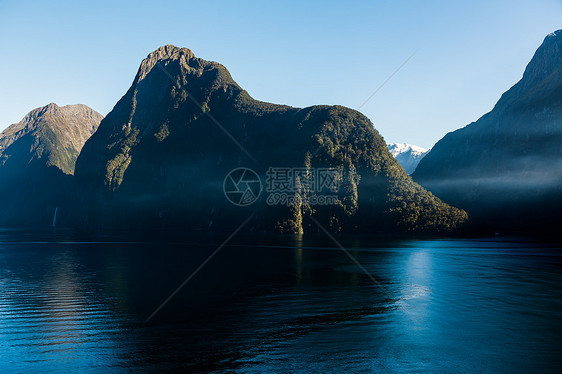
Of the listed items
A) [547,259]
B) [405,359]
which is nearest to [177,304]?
[405,359]

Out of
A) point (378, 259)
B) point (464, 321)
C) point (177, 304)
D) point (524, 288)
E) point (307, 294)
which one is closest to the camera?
point (464, 321)

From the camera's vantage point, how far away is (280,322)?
3481 cm

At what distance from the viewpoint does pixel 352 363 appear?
84.5 ft

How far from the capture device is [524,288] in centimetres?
5494

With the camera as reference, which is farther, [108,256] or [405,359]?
[108,256]

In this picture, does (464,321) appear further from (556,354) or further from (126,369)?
(126,369)

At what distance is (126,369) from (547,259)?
321 ft

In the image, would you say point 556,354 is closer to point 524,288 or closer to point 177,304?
point 524,288

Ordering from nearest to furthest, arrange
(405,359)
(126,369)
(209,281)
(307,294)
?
1. (126,369)
2. (405,359)
3. (307,294)
4. (209,281)

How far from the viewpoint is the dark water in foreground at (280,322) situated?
26031mm

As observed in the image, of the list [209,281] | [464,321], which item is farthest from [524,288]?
[209,281]

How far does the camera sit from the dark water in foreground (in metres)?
26.0

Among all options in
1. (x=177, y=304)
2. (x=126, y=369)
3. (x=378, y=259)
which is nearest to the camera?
(x=126, y=369)

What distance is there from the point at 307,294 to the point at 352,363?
22588 mm
